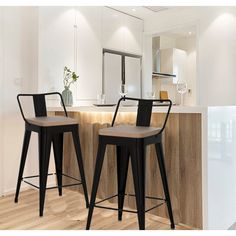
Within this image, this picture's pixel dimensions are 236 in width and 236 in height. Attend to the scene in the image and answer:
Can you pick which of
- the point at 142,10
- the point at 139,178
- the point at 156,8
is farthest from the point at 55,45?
the point at 139,178

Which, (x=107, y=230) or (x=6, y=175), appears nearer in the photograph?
(x=107, y=230)

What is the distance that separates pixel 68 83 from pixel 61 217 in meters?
1.74

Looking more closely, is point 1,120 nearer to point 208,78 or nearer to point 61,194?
point 61,194

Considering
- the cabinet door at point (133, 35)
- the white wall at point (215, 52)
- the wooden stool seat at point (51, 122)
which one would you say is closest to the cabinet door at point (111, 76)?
the cabinet door at point (133, 35)

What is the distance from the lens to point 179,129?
2248 millimetres

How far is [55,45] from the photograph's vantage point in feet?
11.4

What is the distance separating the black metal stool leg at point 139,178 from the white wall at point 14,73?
5.81 feet

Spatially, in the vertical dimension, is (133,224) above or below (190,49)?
below

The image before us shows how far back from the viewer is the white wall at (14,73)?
3072 mm

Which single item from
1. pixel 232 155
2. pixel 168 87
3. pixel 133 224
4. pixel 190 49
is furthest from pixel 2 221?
pixel 190 49

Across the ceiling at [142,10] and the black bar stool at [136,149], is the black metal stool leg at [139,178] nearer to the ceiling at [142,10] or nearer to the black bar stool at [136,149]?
the black bar stool at [136,149]

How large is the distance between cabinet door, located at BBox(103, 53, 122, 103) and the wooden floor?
1.82m

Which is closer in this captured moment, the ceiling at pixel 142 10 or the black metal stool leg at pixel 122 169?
the black metal stool leg at pixel 122 169

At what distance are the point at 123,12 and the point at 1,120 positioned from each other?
101 inches
